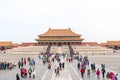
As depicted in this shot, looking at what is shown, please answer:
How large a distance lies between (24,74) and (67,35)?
83.7m

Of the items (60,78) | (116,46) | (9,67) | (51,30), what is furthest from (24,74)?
(116,46)

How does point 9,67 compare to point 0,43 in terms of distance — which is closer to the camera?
point 9,67

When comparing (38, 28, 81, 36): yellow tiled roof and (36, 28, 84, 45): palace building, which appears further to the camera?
(38, 28, 81, 36): yellow tiled roof

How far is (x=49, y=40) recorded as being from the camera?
10731cm

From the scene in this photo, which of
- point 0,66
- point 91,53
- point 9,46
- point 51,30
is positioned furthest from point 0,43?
point 0,66

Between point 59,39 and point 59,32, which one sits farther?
point 59,32

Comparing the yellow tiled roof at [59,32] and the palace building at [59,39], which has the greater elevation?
the yellow tiled roof at [59,32]

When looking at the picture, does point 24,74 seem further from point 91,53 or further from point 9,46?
point 9,46

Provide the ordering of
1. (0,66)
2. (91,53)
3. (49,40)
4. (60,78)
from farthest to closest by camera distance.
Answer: (49,40) → (91,53) → (0,66) → (60,78)

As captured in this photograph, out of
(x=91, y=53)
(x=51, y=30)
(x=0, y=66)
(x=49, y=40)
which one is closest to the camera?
(x=0, y=66)

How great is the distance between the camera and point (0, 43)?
382 ft

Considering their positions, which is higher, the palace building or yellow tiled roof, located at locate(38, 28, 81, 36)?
yellow tiled roof, located at locate(38, 28, 81, 36)

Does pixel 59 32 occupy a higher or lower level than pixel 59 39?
higher

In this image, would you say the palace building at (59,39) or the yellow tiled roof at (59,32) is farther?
the yellow tiled roof at (59,32)
